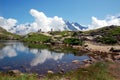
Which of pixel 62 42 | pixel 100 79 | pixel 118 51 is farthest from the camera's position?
pixel 62 42

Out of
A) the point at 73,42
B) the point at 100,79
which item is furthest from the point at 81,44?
the point at 100,79

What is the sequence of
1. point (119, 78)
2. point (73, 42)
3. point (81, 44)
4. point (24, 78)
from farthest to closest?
point (73, 42)
point (81, 44)
point (119, 78)
point (24, 78)

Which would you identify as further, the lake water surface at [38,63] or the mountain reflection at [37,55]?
the mountain reflection at [37,55]

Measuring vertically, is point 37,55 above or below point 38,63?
above

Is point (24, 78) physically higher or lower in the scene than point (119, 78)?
higher

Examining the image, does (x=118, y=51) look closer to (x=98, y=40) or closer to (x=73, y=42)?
(x=98, y=40)

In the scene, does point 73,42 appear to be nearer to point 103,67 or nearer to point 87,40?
point 87,40

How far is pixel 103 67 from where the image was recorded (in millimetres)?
50219

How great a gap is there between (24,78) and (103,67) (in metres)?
31.2

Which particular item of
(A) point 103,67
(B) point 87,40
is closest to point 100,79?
(A) point 103,67

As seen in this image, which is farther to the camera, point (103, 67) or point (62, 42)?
point (62, 42)

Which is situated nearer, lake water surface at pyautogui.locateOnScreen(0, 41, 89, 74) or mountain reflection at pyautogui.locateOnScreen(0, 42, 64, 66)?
lake water surface at pyautogui.locateOnScreen(0, 41, 89, 74)

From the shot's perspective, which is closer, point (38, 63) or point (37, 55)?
point (38, 63)

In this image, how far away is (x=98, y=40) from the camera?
6216 inches
